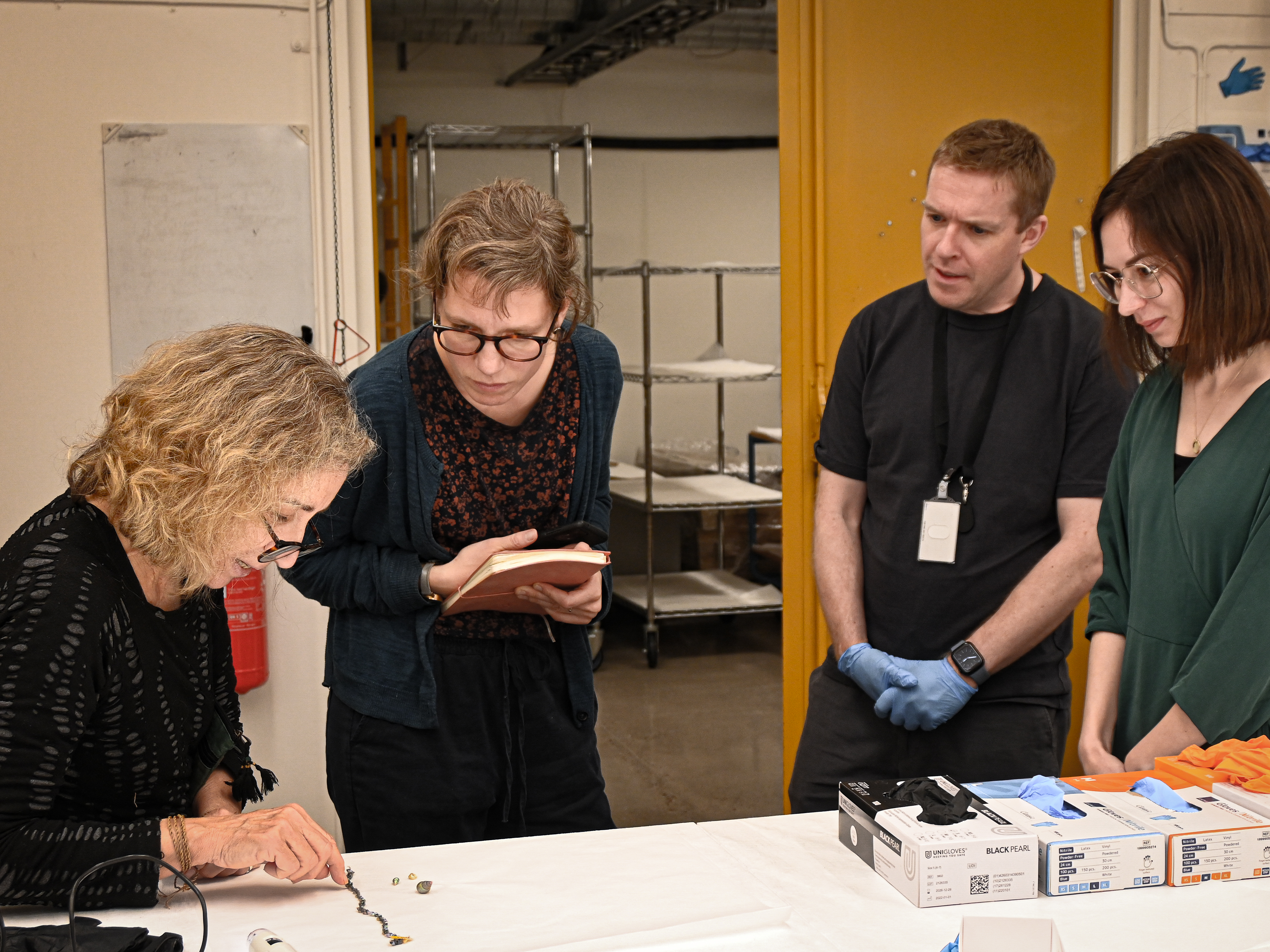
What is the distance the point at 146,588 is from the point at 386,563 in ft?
1.33

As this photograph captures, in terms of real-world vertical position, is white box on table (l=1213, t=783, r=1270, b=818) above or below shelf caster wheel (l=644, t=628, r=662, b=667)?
above

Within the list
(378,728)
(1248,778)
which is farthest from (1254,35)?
(378,728)

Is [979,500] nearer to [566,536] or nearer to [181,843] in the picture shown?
[566,536]

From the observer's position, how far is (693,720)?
4.95 metres

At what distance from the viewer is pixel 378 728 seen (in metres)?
1.79

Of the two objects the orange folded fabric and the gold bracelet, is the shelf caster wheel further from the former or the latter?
the gold bracelet

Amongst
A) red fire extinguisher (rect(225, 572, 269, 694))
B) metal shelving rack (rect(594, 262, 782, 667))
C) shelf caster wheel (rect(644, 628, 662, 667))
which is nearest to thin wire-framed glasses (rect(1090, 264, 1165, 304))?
red fire extinguisher (rect(225, 572, 269, 694))

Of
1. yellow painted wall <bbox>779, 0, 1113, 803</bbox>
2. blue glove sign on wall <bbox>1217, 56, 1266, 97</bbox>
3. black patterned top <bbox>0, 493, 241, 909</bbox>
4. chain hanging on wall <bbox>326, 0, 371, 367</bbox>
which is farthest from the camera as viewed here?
blue glove sign on wall <bbox>1217, 56, 1266, 97</bbox>

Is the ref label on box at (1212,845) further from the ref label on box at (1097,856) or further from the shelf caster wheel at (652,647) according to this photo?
the shelf caster wheel at (652,647)

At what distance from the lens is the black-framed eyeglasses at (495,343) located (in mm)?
1700

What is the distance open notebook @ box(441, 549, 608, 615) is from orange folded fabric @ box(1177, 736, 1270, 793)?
0.87 m

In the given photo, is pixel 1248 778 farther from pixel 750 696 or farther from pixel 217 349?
pixel 750 696

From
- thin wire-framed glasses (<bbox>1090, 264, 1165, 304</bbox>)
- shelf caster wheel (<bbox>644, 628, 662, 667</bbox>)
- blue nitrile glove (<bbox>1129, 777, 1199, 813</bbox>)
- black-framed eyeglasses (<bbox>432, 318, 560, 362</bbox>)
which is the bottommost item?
shelf caster wheel (<bbox>644, 628, 662, 667</bbox>)

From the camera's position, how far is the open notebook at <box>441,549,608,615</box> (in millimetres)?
1641
